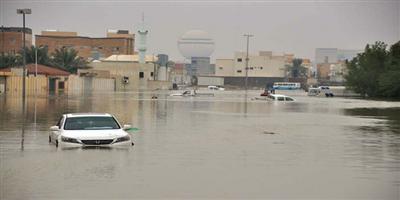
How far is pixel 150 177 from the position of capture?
12875 mm

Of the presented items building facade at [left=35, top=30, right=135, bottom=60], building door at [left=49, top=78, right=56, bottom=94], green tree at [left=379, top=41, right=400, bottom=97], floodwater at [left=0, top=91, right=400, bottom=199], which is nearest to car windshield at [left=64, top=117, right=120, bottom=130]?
floodwater at [left=0, top=91, right=400, bottom=199]

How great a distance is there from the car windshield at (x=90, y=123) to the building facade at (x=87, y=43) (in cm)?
16304

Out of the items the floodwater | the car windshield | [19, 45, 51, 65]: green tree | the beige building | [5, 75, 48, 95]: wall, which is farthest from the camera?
the beige building

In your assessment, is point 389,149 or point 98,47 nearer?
point 389,149

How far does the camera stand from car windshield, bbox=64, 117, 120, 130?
1901 centimetres

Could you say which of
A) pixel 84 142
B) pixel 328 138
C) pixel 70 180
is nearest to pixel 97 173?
pixel 70 180

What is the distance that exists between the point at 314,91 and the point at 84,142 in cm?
9389

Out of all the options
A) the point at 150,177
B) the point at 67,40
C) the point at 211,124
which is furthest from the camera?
the point at 67,40

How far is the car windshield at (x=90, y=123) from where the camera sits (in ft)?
62.4

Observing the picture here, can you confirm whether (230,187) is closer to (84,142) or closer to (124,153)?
(124,153)

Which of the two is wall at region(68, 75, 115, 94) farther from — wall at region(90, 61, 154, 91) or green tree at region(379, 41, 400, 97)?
green tree at region(379, 41, 400, 97)

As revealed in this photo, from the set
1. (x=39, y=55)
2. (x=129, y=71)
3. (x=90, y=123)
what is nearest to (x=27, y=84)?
(x=39, y=55)

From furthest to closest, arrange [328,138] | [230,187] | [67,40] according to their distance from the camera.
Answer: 1. [67,40]
2. [328,138]
3. [230,187]

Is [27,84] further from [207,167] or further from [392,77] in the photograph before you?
[207,167]
